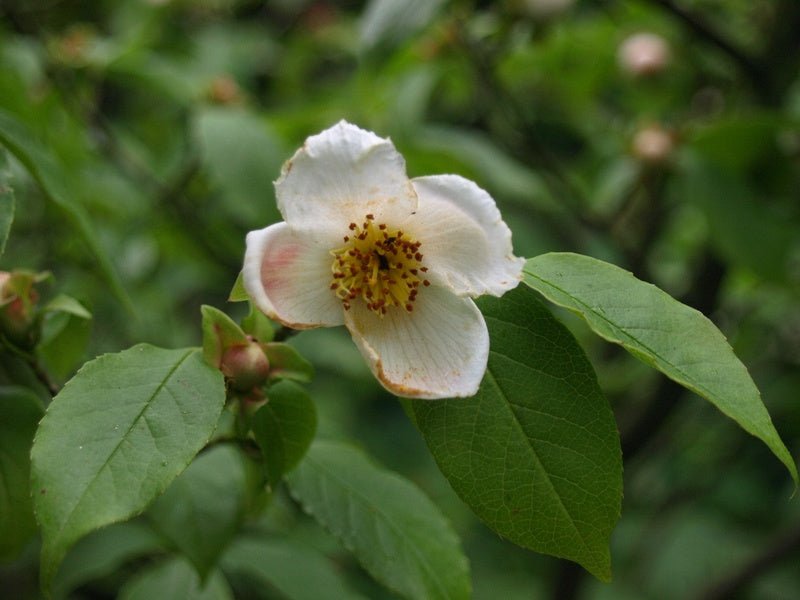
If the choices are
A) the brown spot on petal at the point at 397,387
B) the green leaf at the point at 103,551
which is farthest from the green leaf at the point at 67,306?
the green leaf at the point at 103,551

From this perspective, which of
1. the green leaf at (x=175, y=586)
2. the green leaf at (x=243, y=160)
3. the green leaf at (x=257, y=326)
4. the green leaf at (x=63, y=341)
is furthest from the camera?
the green leaf at (x=243, y=160)

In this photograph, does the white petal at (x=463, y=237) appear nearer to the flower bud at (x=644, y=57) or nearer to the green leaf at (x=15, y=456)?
the green leaf at (x=15, y=456)

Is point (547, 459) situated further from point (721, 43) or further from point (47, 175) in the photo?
point (721, 43)

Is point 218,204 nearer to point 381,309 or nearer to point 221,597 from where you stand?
point 221,597

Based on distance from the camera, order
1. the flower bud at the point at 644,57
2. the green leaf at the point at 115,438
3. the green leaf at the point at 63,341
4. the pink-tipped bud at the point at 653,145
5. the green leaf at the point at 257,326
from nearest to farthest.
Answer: the green leaf at the point at 115,438, the green leaf at the point at 257,326, the green leaf at the point at 63,341, the pink-tipped bud at the point at 653,145, the flower bud at the point at 644,57

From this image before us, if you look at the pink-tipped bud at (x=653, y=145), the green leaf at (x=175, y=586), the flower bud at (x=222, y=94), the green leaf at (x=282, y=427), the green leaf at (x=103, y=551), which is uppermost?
the pink-tipped bud at (x=653, y=145)

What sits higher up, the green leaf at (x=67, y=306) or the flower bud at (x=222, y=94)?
the green leaf at (x=67, y=306)

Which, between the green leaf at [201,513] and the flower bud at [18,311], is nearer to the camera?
the flower bud at [18,311]
